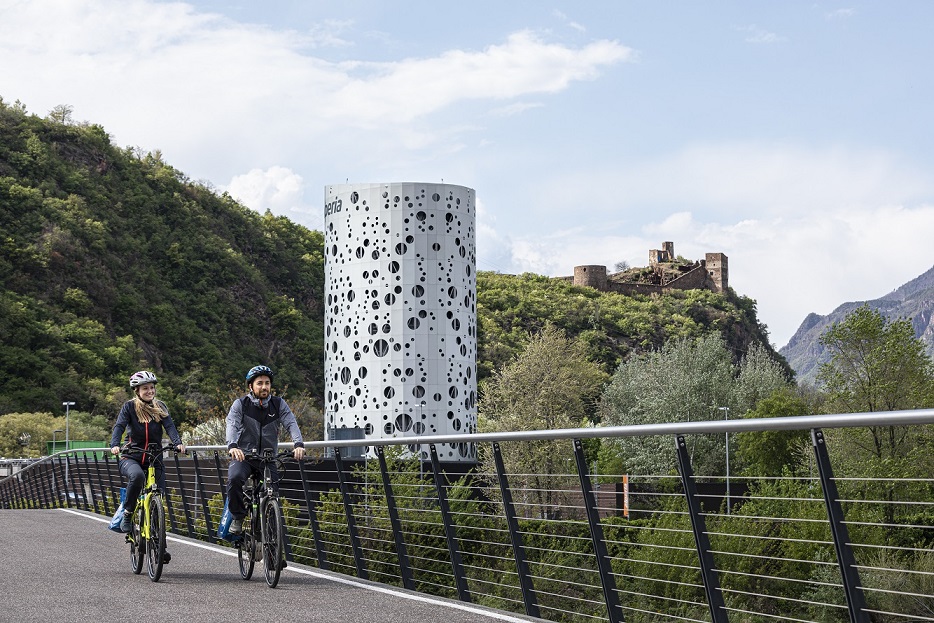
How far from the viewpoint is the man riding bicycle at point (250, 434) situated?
1065 centimetres

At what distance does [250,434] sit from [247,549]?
1032 millimetres

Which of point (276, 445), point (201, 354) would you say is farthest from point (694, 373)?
point (276, 445)

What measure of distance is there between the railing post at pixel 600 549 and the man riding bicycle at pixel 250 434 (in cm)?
354

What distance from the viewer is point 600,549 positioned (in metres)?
7.78

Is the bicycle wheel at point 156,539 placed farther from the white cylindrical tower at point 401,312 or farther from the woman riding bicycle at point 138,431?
the white cylindrical tower at point 401,312

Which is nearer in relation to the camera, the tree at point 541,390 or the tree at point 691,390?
the tree at point 541,390

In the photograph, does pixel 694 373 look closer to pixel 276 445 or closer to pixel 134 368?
pixel 134 368

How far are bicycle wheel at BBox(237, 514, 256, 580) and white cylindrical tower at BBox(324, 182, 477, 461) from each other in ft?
167

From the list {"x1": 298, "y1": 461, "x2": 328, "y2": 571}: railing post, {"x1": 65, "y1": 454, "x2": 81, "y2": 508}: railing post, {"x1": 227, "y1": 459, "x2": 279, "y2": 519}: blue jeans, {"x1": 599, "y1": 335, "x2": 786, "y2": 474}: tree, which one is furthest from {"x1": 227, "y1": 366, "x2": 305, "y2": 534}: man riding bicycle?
{"x1": 599, "y1": 335, "x2": 786, "y2": 474}: tree

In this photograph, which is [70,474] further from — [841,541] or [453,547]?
[841,541]

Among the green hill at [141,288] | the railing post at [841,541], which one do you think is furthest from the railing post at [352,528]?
the green hill at [141,288]

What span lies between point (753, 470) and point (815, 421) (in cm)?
6400

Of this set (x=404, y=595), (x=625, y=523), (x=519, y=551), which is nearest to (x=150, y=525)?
(x=404, y=595)

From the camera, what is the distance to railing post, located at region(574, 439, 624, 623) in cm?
764
